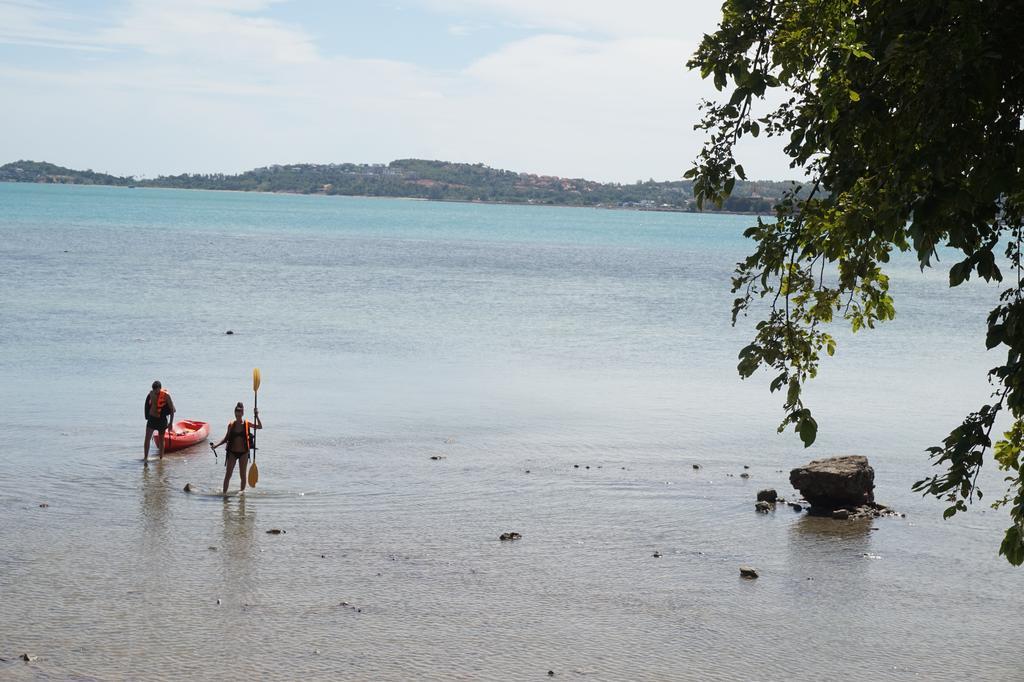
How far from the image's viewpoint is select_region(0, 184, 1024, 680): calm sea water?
40.2 ft

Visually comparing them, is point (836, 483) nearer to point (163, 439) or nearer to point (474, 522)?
point (474, 522)

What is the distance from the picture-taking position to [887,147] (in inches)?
252

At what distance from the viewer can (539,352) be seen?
37969 millimetres

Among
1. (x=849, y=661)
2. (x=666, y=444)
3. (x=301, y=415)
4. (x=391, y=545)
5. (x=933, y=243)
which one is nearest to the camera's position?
(x=933, y=243)

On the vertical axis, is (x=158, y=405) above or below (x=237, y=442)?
above

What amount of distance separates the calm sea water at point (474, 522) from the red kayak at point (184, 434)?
383 millimetres

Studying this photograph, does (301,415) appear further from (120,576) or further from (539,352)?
(539,352)

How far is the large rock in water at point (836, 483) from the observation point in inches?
704

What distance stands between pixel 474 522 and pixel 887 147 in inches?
449

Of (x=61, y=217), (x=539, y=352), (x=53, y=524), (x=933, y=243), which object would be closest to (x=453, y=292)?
(x=539, y=352)

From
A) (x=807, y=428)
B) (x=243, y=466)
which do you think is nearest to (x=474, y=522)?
(x=243, y=466)

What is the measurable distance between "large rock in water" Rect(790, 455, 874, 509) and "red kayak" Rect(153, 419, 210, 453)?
10489 millimetres

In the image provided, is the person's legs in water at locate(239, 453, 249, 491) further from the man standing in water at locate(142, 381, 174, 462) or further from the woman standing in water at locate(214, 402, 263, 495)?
the man standing in water at locate(142, 381, 174, 462)

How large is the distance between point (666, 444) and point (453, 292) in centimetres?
3971
